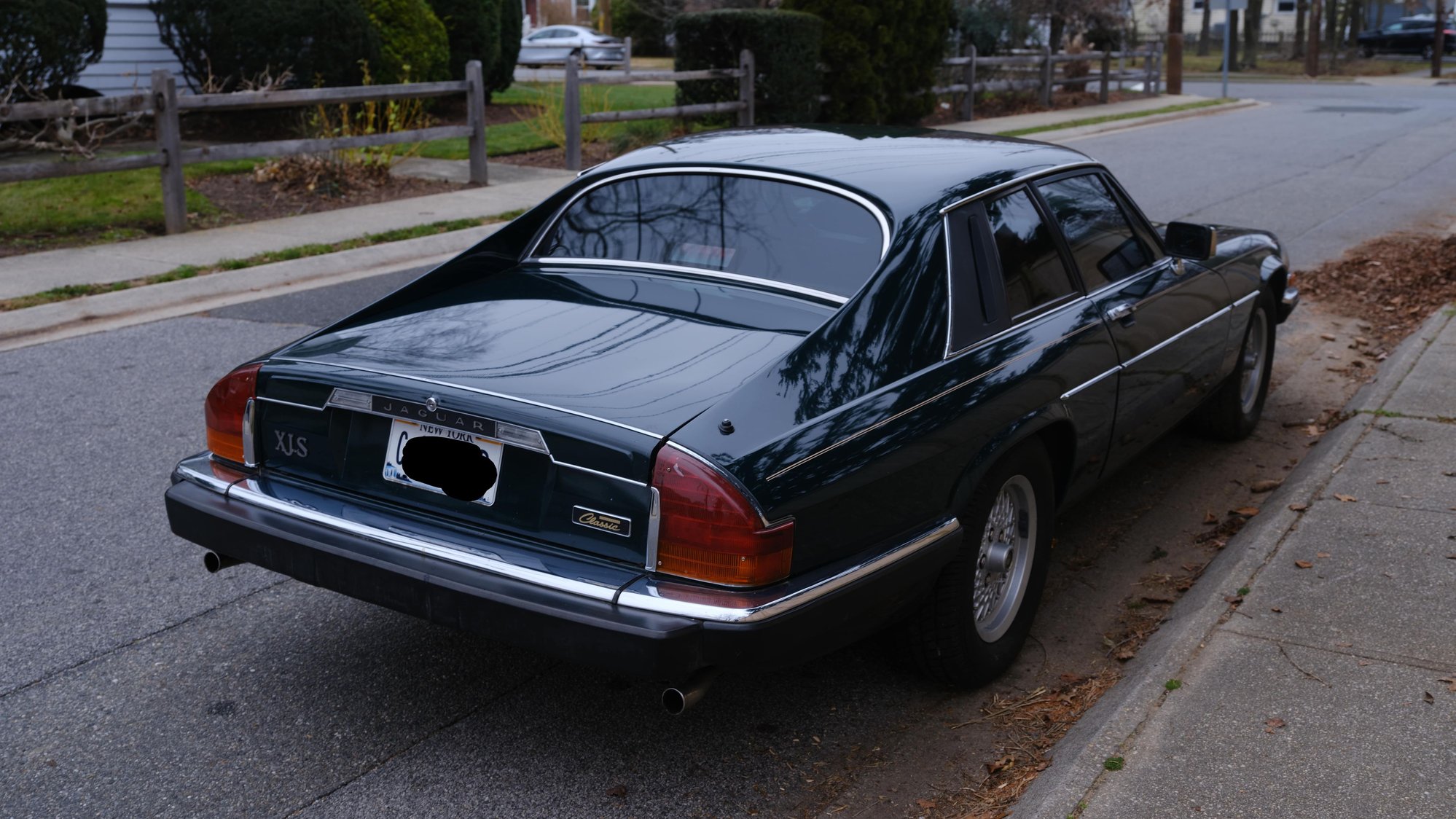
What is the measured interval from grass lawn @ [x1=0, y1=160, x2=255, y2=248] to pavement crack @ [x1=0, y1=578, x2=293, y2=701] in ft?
25.5

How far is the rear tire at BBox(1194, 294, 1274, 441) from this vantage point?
603 cm

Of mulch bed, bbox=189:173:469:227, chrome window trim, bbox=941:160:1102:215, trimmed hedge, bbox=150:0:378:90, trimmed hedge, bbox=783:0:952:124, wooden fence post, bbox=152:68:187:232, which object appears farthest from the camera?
trimmed hedge, bbox=783:0:952:124

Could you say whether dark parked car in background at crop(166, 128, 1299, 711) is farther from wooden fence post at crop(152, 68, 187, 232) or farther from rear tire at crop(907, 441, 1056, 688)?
wooden fence post at crop(152, 68, 187, 232)

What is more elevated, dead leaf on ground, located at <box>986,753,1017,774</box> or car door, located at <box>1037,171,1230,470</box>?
car door, located at <box>1037,171,1230,470</box>

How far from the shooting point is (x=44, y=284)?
30.7 ft

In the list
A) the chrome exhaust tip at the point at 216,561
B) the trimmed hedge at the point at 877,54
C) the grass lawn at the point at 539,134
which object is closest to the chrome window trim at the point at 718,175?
the chrome exhaust tip at the point at 216,561

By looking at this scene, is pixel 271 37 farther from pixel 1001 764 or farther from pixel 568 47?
pixel 568 47

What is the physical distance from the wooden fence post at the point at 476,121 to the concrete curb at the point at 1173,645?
10.3 metres

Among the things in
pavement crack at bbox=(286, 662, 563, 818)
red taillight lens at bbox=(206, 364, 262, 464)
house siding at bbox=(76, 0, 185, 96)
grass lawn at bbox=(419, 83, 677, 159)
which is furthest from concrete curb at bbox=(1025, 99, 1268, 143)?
red taillight lens at bbox=(206, 364, 262, 464)

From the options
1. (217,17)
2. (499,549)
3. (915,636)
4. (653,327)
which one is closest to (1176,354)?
(915,636)

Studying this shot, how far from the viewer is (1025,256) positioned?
419 centimetres

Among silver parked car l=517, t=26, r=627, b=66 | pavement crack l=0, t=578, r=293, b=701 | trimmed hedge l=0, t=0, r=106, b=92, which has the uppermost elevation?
silver parked car l=517, t=26, r=627, b=66

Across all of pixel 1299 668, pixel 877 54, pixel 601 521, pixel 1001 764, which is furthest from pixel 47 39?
pixel 1299 668

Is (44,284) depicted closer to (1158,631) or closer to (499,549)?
(499,549)
